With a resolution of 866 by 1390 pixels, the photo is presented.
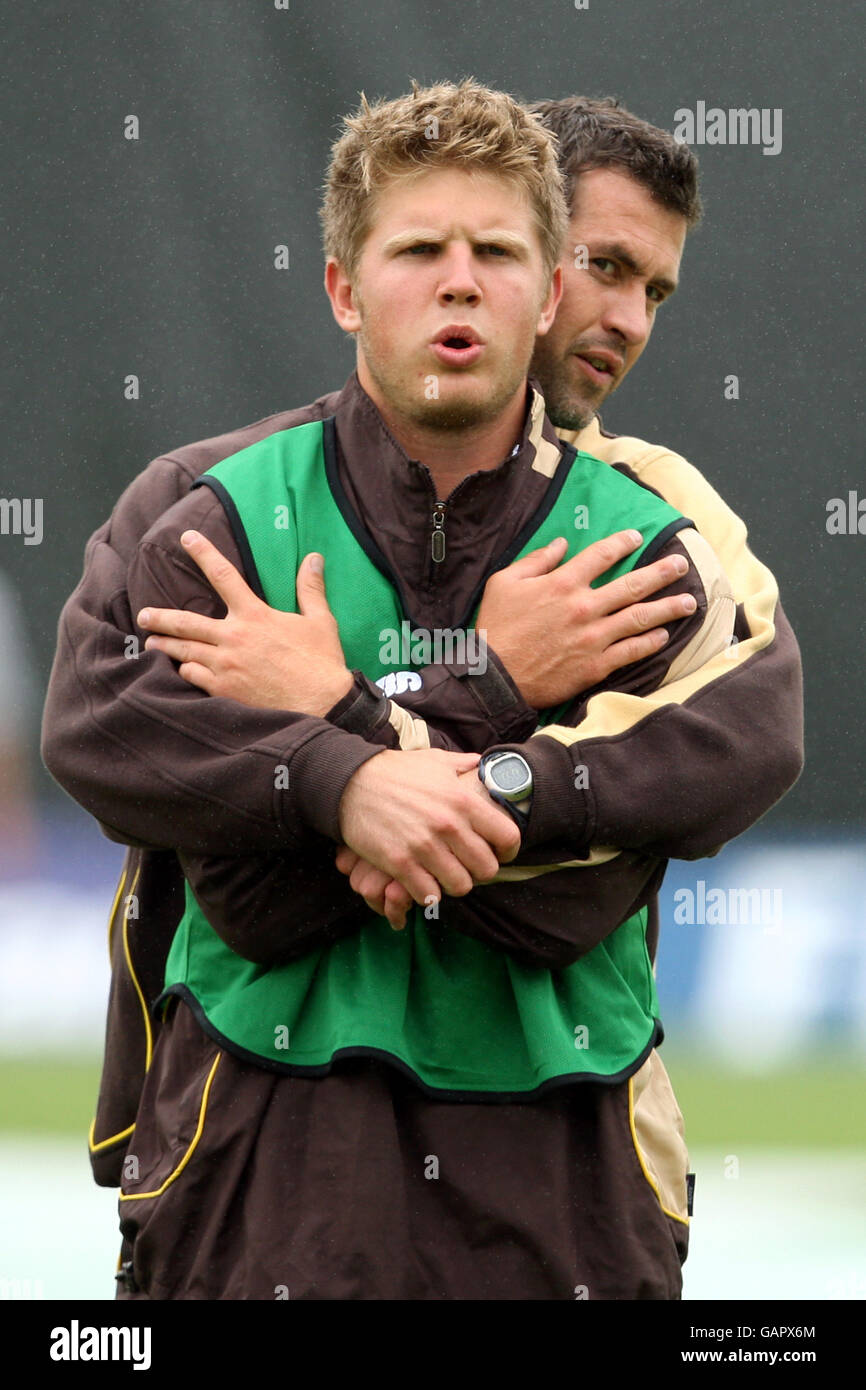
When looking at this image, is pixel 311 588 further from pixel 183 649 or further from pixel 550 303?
pixel 550 303

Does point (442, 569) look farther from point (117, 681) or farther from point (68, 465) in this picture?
point (68, 465)

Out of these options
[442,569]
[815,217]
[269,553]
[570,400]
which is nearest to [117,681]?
[269,553]

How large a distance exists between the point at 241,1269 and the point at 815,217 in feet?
6.75

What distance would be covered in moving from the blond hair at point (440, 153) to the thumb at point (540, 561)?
0.89ft

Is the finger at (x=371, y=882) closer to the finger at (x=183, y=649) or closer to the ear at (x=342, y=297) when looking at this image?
the finger at (x=183, y=649)

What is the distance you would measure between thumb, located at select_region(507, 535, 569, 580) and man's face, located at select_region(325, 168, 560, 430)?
0.13 m

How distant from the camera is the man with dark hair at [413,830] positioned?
55.2 inches

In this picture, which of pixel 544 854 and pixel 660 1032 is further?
pixel 660 1032

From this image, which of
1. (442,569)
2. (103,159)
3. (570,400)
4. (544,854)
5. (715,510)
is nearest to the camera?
(544,854)

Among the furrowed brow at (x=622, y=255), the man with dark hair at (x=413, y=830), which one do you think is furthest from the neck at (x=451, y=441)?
the furrowed brow at (x=622, y=255)

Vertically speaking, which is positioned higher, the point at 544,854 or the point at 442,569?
the point at 442,569

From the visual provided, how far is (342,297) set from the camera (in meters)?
1.64

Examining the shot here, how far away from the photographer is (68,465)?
2.84m

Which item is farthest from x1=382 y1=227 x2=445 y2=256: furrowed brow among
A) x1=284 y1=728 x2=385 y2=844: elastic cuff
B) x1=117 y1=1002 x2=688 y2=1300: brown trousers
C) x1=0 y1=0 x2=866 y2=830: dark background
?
x1=0 y1=0 x2=866 y2=830: dark background
